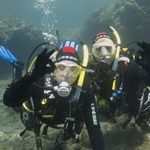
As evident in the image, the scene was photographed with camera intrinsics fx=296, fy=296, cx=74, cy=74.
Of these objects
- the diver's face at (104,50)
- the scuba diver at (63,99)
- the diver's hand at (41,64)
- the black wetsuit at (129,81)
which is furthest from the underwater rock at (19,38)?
the diver's hand at (41,64)

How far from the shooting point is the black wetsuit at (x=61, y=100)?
12.4 ft

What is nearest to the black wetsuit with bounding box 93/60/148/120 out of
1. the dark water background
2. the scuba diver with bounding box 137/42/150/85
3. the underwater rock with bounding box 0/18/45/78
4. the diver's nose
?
the scuba diver with bounding box 137/42/150/85

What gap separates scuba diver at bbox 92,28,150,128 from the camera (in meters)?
4.56

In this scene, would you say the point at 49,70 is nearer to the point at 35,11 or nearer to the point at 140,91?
the point at 140,91

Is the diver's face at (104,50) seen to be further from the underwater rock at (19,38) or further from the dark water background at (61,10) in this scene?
the dark water background at (61,10)

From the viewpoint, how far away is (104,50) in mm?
4875

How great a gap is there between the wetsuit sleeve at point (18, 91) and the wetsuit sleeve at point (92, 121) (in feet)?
2.85

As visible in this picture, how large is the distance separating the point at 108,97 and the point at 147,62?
82 centimetres

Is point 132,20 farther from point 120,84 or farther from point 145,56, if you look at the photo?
point 120,84

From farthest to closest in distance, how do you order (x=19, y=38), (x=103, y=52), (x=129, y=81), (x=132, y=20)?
(x=19, y=38) → (x=132, y=20) → (x=103, y=52) → (x=129, y=81)

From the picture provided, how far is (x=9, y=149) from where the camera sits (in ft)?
16.9

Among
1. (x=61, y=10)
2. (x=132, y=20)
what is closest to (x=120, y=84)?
(x=132, y=20)

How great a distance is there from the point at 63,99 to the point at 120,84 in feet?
3.51

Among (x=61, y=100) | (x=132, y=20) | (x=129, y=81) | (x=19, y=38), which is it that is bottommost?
(x=61, y=100)
